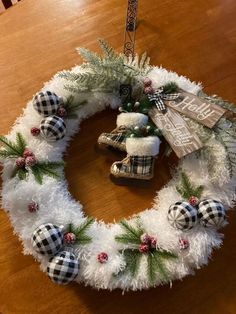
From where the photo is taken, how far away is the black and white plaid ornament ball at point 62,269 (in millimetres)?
971

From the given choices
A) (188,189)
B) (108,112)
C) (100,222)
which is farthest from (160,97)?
(100,222)

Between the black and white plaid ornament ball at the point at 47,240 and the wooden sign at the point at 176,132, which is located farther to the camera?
the wooden sign at the point at 176,132

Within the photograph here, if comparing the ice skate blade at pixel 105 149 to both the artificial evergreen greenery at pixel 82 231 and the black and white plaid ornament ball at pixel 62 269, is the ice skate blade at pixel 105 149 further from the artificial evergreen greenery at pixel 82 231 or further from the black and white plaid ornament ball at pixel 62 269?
the black and white plaid ornament ball at pixel 62 269

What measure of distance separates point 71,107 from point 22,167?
210 mm

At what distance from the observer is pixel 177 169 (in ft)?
3.73

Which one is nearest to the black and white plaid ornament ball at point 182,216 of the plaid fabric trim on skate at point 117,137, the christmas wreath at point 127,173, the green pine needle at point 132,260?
the christmas wreath at point 127,173

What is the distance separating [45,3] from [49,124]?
47 cm

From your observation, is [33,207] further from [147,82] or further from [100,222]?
[147,82]

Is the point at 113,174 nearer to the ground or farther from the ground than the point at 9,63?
nearer to the ground

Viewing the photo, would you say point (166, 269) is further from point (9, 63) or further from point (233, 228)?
point (9, 63)

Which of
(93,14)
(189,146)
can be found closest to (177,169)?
(189,146)

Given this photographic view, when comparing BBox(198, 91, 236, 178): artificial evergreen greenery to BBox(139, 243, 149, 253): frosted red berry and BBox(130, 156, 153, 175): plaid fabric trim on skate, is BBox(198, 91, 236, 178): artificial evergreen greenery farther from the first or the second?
BBox(139, 243, 149, 253): frosted red berry

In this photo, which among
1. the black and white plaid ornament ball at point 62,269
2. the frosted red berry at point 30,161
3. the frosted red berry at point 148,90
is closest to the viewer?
the black and white plaid ornament ball at point 62,269

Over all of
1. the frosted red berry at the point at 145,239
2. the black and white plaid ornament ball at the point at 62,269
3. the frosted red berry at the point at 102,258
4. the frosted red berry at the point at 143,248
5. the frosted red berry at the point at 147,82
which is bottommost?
the frosted red berry at the point at 143,248
